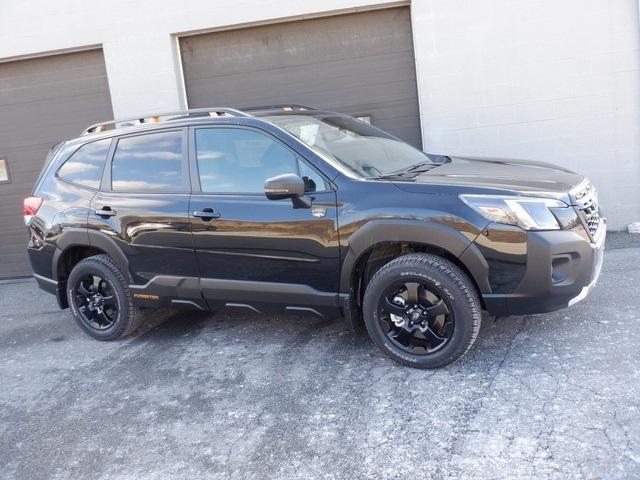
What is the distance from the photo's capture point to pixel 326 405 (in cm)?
401

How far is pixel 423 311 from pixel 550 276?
0.80 meters

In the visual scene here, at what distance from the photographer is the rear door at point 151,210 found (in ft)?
16.3

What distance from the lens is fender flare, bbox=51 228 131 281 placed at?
17.3ft

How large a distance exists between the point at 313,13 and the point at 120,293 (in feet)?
13.9

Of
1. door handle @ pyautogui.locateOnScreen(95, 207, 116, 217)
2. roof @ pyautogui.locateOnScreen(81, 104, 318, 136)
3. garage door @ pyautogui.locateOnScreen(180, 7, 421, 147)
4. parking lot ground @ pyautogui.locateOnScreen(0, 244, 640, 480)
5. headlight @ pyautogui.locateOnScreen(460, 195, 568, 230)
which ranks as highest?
garage door @ pyautogui.locateOnScreen(180, 7, 421, 147)

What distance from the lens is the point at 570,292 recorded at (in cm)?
404

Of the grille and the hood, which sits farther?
the grille

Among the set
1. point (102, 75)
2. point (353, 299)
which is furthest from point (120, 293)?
point (102, 75)

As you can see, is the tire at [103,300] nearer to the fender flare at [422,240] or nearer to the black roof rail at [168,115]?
the black roof rail at [168,115]

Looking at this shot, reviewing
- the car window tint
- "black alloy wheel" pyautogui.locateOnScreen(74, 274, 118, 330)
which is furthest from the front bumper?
"black alloy wheel" pyautogui.locateOnScreen(74, 274, 118, 330)

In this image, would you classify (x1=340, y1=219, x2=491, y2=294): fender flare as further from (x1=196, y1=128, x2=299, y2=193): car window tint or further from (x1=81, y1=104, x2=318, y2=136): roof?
(x1=81, y1=104, x2=318, y2=136): roof

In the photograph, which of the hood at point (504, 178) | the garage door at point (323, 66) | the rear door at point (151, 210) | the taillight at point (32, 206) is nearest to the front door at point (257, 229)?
the rear door at point (151, 210)

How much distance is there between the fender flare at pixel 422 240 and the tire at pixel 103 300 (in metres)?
2.05

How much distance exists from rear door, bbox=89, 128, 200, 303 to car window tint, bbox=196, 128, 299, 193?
182 millimetres
